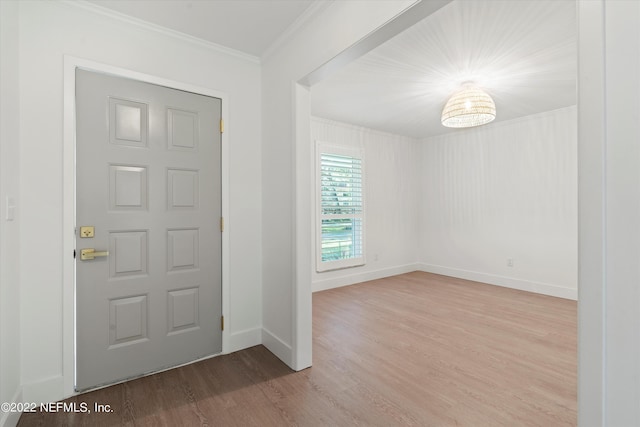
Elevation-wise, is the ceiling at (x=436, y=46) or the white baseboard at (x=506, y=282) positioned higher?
the ceiling at (x=436, y=46)

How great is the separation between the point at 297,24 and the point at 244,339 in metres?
2.67

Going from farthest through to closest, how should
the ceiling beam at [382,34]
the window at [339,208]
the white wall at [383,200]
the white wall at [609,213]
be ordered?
the white wall at [383,200]
the window at [339,208]
the ceiling beam at [382,34]
the white wall at [609,213]

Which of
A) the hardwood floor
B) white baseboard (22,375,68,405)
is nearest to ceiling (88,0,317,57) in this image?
white baseboard (22,375,68,405)

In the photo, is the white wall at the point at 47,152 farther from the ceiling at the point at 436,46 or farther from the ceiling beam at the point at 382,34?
the ceiling beam at the point at 382,34

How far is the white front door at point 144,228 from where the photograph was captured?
2.04 metres

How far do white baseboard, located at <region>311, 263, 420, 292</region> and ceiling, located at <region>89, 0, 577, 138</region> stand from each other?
8.72 feet

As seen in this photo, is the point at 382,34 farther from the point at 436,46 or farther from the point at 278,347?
the point at 278,347

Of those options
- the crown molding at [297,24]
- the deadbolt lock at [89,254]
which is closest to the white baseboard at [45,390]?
the deadbolt lock at [89,254]

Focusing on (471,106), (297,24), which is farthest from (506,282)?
(297,24)

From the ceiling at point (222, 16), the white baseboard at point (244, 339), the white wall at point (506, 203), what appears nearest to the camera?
the ceiling at point (222, 16)

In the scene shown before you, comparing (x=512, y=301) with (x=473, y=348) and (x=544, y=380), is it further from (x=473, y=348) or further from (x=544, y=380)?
(x=544, y=380)

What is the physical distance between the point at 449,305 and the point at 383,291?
3.26 ft

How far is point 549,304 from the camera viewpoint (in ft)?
12.8

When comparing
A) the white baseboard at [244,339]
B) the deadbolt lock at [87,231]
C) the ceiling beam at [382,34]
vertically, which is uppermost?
the ceiling beam at [382,34]
